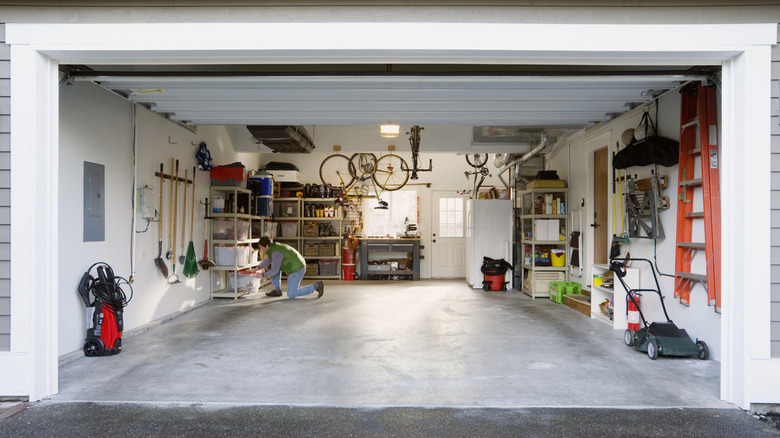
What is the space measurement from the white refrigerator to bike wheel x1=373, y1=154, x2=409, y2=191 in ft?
7.53

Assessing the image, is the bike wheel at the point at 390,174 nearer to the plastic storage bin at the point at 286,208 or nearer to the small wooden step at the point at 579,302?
the plastic storage bin at the point at 286,208

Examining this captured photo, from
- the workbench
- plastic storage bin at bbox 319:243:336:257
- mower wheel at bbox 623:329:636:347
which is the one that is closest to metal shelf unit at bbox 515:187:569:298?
the workbench

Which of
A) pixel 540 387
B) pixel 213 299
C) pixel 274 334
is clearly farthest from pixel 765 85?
pixel 213 299

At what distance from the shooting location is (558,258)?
8406 millimetres

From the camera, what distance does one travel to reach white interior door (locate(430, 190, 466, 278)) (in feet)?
38.7

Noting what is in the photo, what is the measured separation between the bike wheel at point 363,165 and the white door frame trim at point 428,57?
790 centimetres

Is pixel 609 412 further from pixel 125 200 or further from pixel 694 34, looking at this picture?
pixel 125 200

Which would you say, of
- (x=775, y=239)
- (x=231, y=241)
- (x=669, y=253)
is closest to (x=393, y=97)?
(x=669, y=253)

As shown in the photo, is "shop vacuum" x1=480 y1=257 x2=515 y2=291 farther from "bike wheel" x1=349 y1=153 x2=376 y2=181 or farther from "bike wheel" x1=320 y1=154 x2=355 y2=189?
"bike wheel" x1=320 y1=154 x2=355 y2=189

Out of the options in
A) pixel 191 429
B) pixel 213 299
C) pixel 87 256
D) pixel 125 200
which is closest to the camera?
pixel 191 429

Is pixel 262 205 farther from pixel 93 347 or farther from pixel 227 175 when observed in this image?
pixel 93 347

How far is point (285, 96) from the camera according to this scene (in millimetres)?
5012

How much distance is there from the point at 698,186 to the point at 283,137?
5.29m

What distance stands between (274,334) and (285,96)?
2571 millimetres
